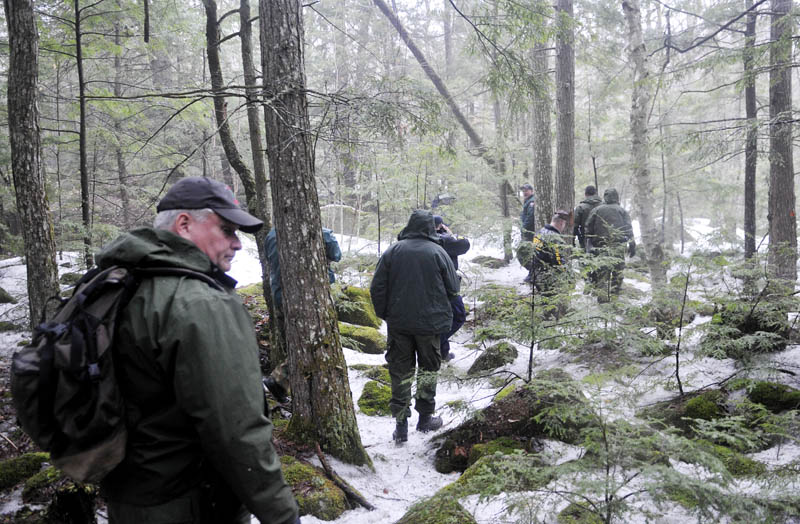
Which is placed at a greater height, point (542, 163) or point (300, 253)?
point (542, 163)

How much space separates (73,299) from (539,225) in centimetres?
921

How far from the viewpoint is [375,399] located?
6527 millimetres

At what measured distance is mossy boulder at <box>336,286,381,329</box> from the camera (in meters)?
9.42

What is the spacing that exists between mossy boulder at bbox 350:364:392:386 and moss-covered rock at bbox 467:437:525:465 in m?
2.68

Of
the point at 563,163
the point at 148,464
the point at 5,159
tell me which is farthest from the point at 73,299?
the point at 5,159

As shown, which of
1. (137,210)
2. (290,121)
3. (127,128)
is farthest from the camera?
(137,210)

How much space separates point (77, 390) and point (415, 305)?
3934mm

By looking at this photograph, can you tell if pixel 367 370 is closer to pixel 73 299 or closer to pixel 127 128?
pixel 73 299

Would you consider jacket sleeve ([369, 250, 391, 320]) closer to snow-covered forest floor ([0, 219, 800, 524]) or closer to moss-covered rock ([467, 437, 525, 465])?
snow-covered forest floor ([0, 219, 800, 524])

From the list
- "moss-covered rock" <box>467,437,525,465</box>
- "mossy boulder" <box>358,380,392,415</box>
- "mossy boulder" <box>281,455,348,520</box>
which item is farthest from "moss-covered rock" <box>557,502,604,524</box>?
"mossy boulder" <box>358,380,392,415</box>

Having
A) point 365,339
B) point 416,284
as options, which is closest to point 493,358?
point 416,284

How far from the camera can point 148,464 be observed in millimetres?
1736

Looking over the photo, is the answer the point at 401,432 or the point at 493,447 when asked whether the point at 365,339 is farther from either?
the point at 493,447

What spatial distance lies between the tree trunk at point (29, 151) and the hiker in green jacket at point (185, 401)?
487 centimetres
